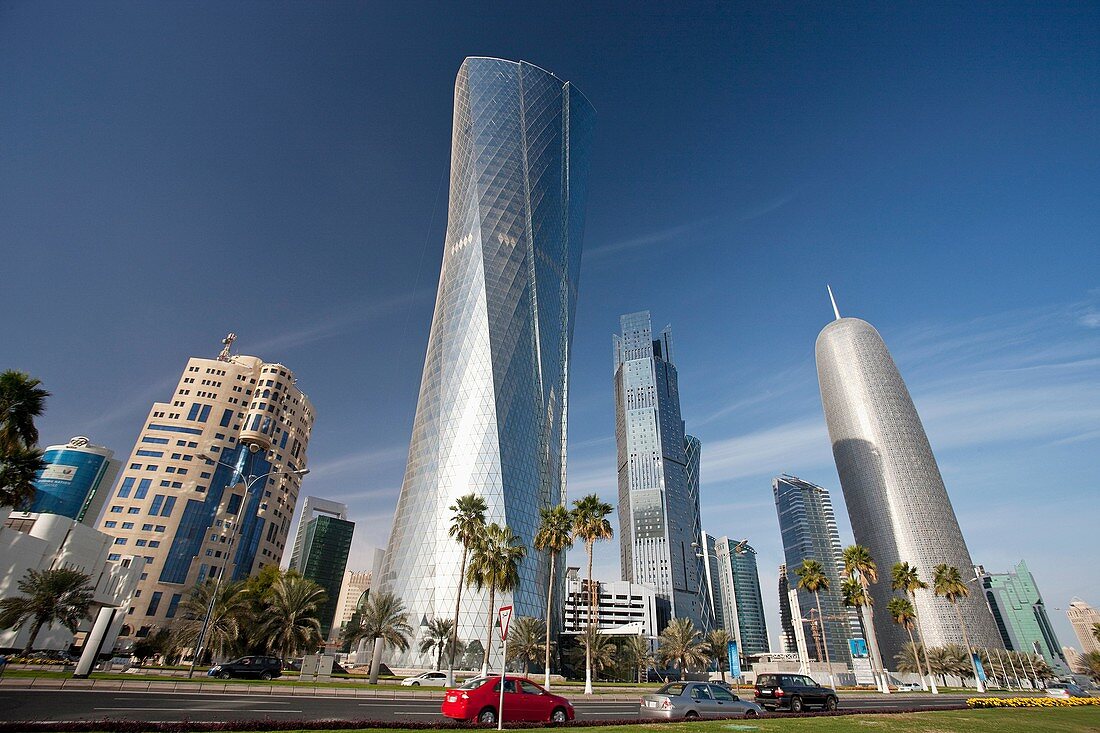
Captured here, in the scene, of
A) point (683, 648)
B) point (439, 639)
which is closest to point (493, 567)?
point (439, 639)

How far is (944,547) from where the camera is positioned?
141 m

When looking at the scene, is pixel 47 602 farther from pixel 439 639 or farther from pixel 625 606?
pixel 625 606

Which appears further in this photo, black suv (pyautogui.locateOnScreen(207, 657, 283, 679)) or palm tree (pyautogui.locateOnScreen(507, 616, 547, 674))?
palm tree (pyautogui.locateOnScreen(507, 616, 547, 674))

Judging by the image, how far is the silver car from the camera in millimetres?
18062

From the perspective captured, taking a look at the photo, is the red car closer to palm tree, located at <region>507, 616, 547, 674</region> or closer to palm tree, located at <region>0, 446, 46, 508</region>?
palm tree, located at <region>0, 446, 46, 508</region>

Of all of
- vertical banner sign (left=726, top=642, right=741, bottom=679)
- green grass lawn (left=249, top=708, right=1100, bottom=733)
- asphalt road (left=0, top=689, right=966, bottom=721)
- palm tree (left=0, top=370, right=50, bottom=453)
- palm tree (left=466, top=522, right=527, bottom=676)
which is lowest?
asphalt road (left=0, top=689, right=966, bottom=721)

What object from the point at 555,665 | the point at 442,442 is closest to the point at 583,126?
the point at 442,442

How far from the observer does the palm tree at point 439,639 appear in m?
58.0

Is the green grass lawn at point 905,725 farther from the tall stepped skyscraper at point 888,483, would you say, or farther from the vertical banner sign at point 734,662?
the tall stepped skyscraper at point 888,483

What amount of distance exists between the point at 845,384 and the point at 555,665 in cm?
14326

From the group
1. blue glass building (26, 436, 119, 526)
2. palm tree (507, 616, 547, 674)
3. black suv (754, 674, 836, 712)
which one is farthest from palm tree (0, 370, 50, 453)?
blue glass building (26, 436, 119, 526)

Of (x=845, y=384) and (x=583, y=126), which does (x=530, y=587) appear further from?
(x=845, y=384)

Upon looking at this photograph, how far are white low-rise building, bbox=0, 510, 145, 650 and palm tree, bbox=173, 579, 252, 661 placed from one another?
5795 mm

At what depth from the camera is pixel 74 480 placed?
12319 cm
